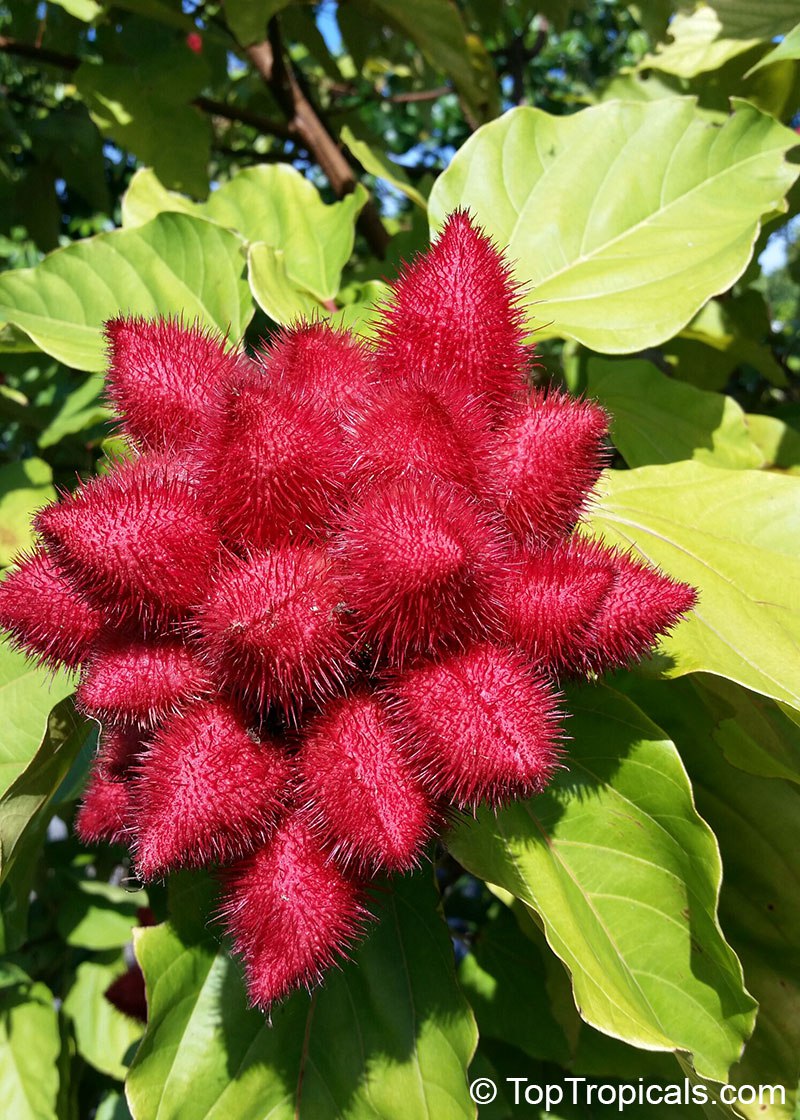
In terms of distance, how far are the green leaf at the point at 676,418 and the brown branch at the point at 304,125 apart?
867 mm

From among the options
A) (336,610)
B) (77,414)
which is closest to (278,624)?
(336,610)

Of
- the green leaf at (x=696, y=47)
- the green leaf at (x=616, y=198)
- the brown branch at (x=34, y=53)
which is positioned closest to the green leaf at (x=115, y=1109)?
the green leaf at (x=616, y=198)

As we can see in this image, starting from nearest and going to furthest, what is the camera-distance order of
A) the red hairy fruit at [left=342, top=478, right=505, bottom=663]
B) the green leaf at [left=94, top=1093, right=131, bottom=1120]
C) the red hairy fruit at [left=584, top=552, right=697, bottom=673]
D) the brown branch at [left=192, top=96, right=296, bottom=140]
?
1. the red hairy fruit at [left=342, top=478, right=505, bottom=663]
2. the red hairy fruit at [left=584, top=552, right=697, bottom=673]
3. the green leaf at [left=94, top=1093, right=131, bottom=1120]
4. the brown branch at [left=192, top=96, right=296, bottom=140]

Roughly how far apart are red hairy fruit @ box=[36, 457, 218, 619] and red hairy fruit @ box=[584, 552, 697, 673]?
0.43 metres

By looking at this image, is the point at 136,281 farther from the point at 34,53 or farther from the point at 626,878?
the point at 626,878

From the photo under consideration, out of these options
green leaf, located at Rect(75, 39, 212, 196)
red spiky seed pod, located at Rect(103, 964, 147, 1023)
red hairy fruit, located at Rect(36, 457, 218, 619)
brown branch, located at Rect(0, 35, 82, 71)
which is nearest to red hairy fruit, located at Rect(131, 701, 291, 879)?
red hairy fruit, located at Rect(36, 457, 218, 619)

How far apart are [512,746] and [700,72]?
1964 millimetres

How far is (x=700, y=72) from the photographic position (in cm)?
213

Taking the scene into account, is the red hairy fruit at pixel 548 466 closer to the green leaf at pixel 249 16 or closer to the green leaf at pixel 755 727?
the green leaf at pixel 755 727

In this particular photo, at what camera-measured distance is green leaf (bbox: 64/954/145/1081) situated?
209 cm

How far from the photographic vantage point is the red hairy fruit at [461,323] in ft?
3.34

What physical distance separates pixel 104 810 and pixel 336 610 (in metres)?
0.48

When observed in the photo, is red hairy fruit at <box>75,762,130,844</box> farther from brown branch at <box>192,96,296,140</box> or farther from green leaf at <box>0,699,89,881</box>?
brown branch at <box>192,96,296,140</box>

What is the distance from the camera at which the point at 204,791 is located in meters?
0.89
